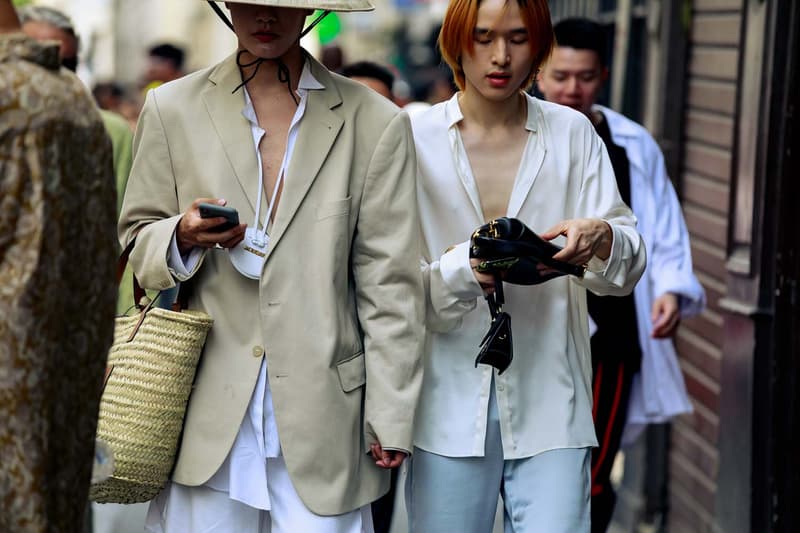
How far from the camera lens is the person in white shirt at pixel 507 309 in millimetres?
4301

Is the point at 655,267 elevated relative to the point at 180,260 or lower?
lower

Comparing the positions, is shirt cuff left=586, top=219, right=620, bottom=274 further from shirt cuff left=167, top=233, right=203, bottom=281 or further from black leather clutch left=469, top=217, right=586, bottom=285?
shirt cuff left=167, top=233, right=203, bottom=281

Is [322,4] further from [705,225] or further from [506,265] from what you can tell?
[705,225]

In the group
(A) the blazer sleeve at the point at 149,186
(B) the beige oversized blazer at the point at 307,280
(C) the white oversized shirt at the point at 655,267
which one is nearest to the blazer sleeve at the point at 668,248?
(C) the white oversized shirt at the point at 655,267

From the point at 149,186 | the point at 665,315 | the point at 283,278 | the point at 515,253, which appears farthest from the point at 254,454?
the point at 665,315

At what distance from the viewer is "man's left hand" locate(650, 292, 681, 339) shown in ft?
18.7

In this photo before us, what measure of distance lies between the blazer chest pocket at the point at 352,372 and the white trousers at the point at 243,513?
0.85 feet

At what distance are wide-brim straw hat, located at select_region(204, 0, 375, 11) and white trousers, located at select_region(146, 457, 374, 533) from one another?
3.80ft

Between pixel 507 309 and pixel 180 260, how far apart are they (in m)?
0.97

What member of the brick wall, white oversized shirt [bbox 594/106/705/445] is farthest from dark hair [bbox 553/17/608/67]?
the brick wall

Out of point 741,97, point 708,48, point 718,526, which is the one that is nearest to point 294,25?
point 741,97

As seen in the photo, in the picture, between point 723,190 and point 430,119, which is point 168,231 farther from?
point 723,190

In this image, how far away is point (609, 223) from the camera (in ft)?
14.0

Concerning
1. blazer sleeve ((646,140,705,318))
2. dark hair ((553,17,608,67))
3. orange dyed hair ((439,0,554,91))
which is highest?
orange dyed hair ((439,0,554,91))
